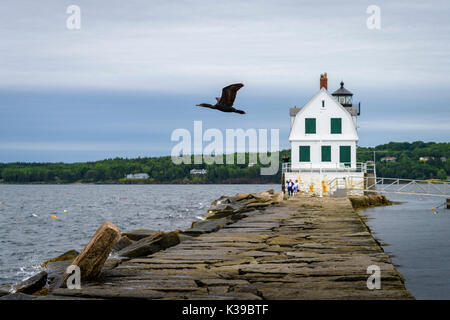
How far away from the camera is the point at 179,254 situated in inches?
329

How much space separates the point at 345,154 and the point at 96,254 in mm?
31816

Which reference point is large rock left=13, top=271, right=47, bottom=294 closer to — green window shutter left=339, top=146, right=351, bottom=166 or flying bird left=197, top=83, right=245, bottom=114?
flying bird left=197, top=83, right=245, bottom=114

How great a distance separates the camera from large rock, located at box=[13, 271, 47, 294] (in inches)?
301

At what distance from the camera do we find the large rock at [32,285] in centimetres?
763

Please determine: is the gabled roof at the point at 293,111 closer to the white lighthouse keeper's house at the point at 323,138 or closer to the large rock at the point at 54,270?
the white lighthouse keeper's house at the point at 323,138

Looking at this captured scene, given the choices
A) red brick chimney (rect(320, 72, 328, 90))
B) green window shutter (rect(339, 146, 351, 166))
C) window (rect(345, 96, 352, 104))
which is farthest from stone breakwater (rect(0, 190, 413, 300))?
window (rect(345, 96, 352, 104))

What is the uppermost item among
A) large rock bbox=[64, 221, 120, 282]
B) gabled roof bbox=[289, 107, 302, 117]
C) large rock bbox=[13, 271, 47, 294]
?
gabled roof bbox=[289, 107, 302, 117]

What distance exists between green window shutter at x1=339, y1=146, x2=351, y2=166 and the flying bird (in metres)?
28.4

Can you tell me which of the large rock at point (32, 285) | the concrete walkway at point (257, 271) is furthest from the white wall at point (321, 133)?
the large rock at point (32, 285)

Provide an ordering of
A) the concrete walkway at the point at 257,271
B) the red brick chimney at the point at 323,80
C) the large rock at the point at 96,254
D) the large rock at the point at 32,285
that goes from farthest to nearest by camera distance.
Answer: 1. the red brick chimney at the point at 323,80
2. the large rock at the point at 32,285
3. the large rock at the point at 96,254
4. the concrete walkway at the point at 257,271

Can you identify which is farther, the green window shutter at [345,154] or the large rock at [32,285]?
the green window shutter at [345,154]

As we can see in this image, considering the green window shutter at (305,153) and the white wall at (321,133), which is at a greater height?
the white wall at (321,133)

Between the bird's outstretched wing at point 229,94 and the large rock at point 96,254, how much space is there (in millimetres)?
3413
